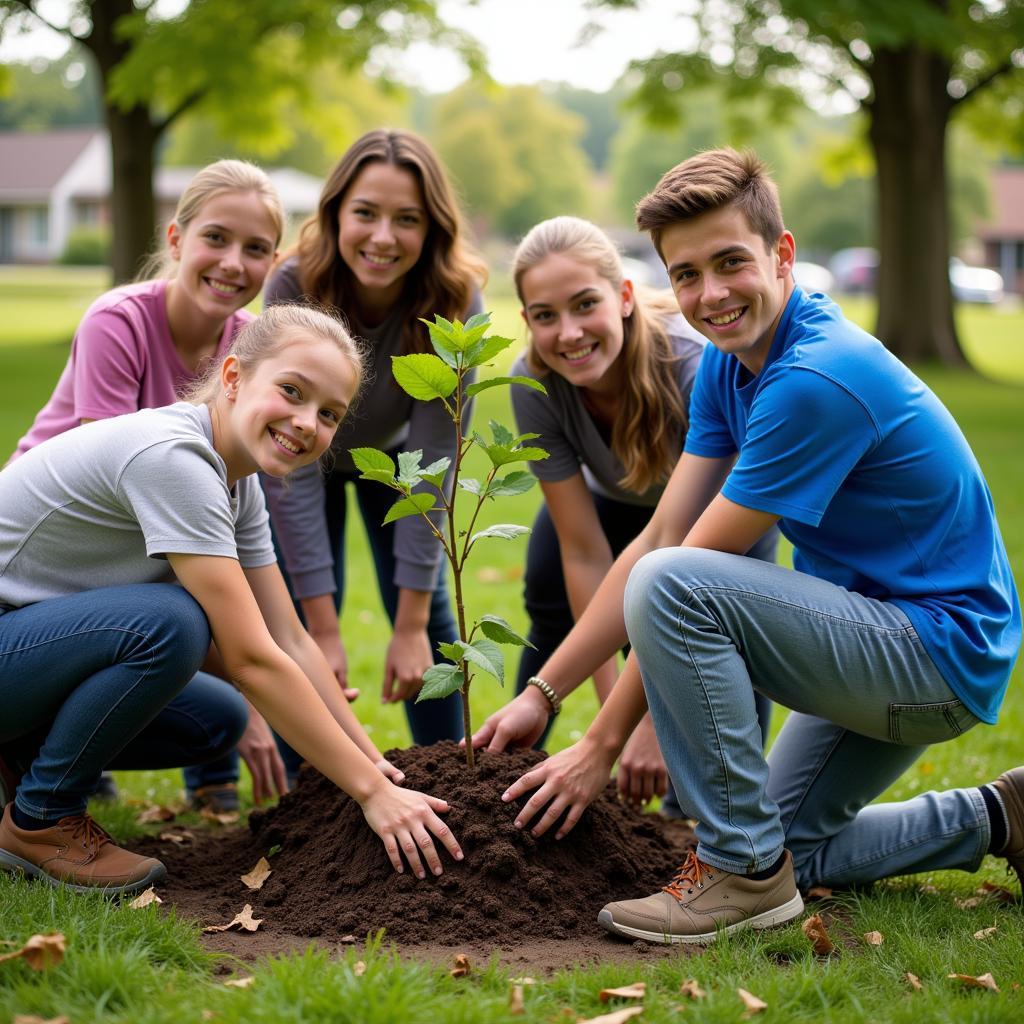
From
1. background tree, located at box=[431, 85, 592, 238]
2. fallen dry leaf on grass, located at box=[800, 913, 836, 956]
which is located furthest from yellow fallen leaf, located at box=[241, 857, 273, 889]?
background tree, located at box=[431, 85, 592, 238]

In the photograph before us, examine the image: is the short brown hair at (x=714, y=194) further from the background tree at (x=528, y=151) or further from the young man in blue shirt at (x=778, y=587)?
the background tree at (x=528, y=151)

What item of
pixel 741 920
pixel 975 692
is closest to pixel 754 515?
pixel 975 692

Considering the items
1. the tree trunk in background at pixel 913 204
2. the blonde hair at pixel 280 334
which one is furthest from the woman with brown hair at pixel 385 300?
the tree trunk in background at pixel 913 204

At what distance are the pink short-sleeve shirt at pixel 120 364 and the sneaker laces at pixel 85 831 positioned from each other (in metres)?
1.23

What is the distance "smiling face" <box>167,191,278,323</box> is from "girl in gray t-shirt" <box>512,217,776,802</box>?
0.89 meters

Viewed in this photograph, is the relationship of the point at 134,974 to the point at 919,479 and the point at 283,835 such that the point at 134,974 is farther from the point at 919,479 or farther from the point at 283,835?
the point at 919,479

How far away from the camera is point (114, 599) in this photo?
10.3 ft

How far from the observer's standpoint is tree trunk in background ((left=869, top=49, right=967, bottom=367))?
17969mm

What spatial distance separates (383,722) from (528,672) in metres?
0.98

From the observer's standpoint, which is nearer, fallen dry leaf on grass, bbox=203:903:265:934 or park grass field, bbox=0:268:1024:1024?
park grass field, bbox=0:268:1024:1024

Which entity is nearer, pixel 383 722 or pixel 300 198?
pixel 383 722

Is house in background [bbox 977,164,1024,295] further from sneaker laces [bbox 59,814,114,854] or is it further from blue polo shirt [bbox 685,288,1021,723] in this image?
sneaker laces [bbox 59,814,114,854]

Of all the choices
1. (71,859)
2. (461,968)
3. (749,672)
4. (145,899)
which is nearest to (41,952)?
(145,899)

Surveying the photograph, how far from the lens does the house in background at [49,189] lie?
6556 centimetres
